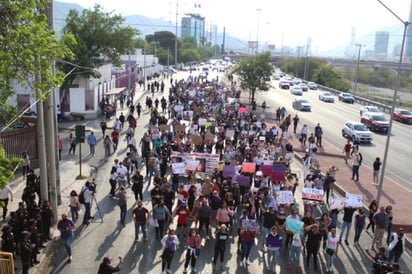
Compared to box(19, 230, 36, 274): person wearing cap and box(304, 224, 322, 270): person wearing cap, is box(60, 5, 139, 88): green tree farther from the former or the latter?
box(304, 224, 322, 270): person wearing cap

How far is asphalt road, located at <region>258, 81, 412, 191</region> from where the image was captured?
2713cm

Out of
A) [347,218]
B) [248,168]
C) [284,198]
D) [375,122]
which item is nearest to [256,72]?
[375,122]

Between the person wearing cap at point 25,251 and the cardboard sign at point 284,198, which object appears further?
the cardboard sign at point 284,198

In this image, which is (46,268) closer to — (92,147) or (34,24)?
(34,24)

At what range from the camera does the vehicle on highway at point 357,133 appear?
1332 inches

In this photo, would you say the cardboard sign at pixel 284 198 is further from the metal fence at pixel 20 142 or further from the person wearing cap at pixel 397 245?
the metal fence at pixel 20 142

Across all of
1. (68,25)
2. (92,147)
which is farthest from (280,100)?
(92,147)

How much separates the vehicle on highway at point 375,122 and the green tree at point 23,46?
3360 centimetres

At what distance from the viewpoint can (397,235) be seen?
531 inches

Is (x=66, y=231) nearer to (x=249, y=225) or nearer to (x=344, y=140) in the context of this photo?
(x=249, y=225)

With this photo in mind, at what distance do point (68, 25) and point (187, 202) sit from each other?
27905 millimetres

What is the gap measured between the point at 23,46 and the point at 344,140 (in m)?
28.6

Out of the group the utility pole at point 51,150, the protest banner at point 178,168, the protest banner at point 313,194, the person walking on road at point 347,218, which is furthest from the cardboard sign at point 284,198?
the utility pole at point 51,150

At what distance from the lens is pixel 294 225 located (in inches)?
526
